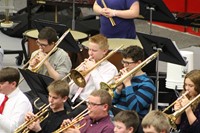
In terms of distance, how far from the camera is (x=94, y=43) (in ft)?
24.3

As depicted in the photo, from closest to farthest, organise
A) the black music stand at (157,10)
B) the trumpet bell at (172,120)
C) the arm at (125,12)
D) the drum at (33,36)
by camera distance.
A: the trumpet bell at (172,120), the black music stand at (157,10), the arm at (125,12), the drum at (33,36)

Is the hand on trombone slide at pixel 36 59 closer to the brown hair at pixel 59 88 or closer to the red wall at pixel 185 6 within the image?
the brown hair at pixel 59 88

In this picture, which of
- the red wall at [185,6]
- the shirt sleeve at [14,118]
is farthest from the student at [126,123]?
the red wall at [185,6]

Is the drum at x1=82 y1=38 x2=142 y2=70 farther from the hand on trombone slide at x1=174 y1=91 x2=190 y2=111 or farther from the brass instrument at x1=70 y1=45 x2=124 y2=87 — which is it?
the hand on trombone slide at x1=174 y1=91 x2=190 y2=111

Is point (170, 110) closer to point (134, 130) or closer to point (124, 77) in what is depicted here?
point (124, 77)

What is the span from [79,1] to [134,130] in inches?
188

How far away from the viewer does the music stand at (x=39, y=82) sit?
688 centimetres

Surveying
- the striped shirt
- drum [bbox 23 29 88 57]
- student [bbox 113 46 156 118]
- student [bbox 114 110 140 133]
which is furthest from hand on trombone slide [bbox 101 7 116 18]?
student [bbox 114 110 140 133]

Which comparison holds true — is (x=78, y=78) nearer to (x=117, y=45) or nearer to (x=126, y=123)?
(x=117, y=45)

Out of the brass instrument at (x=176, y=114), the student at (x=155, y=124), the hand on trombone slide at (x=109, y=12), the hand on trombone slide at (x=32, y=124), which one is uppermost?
the hand on trombone slide at (x=109, y=12)

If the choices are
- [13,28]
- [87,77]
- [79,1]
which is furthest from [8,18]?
[87,77]

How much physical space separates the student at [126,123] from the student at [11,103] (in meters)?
1.19

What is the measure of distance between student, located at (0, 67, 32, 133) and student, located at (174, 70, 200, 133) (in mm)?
1508

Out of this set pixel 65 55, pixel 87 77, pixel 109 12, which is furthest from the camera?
pixel 109 12
